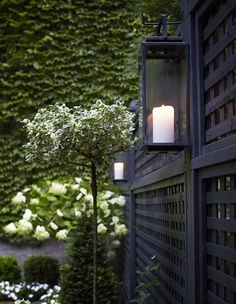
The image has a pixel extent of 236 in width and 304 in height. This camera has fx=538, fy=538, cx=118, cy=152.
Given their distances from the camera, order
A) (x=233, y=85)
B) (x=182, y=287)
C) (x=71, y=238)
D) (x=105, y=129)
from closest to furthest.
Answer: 1. (x=233, y=85)
2. (x=182, y=287)
3. (x=105, y=129)
4. (x=71, y=238)

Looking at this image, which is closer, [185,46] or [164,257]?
[185,46]

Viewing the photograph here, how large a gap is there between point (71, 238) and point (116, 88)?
3.84m

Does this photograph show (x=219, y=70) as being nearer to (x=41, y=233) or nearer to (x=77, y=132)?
(x=77, y=132)

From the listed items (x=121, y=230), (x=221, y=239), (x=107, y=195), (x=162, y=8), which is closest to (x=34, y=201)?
(x=107, y=195)

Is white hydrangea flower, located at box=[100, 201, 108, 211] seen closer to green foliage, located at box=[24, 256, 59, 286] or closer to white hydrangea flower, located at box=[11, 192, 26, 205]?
green foliage, located at box=[24, 256, 59, 286]

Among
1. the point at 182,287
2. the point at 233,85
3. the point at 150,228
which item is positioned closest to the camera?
the point at 233,85

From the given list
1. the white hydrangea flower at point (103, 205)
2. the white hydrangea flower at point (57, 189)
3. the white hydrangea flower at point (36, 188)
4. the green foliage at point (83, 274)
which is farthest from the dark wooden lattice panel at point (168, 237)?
the white hydrangea flower at point (36, 188)

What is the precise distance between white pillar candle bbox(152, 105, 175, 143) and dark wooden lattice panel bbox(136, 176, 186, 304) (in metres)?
0.22

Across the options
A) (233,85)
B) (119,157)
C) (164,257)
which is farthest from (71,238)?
(233,85)

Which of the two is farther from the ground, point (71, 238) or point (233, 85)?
point (233, 85)

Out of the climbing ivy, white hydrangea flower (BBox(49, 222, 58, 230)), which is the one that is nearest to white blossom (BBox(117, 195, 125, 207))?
white hydrangea flower (BBox(49, 222, 58, 230))

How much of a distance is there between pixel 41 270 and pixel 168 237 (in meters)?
4.50

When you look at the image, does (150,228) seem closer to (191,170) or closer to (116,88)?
(191,170)

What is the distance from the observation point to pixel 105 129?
274 cm
